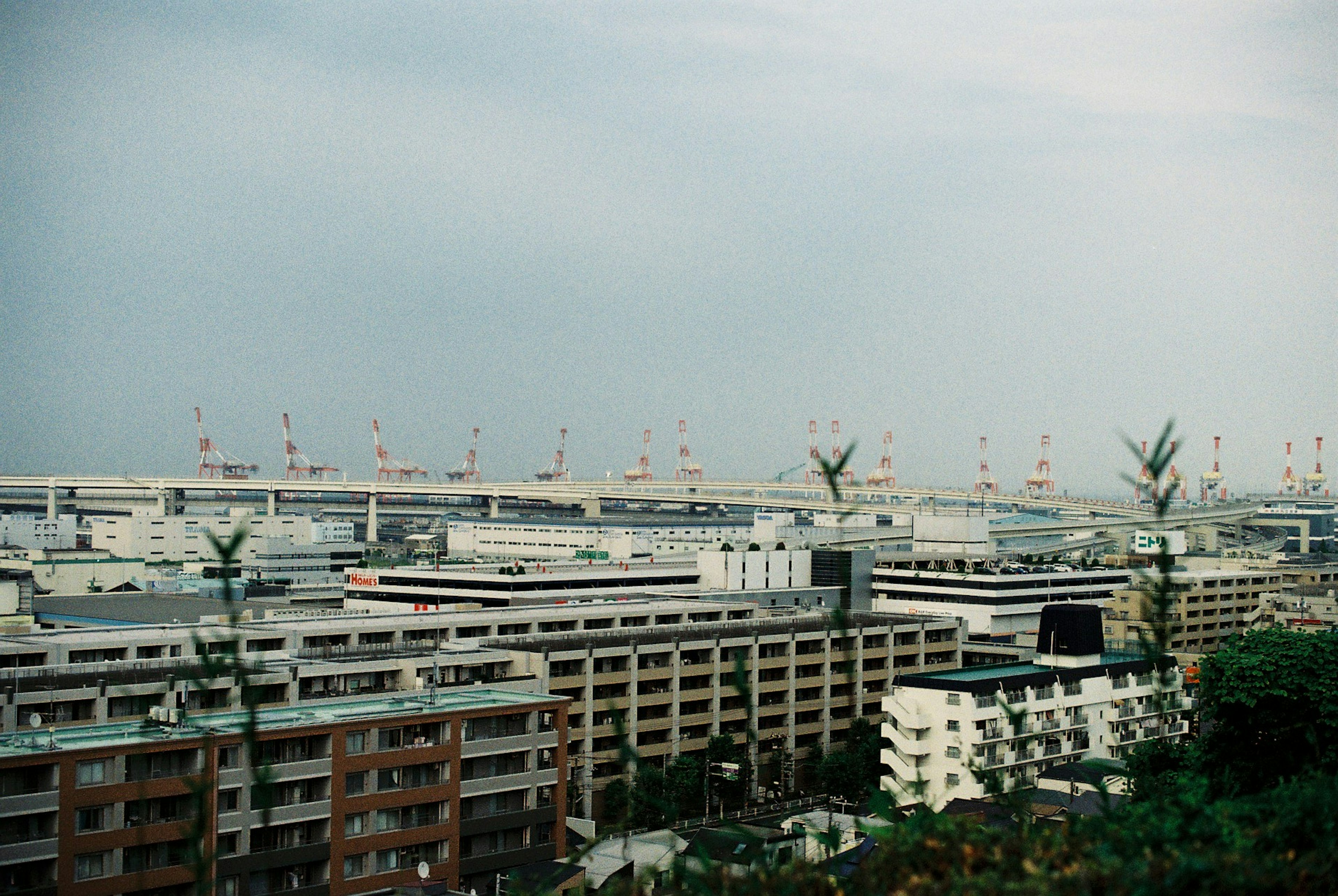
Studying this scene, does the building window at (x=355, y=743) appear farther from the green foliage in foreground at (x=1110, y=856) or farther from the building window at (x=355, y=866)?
the green foliage in foreground at (x=1110, y=856)

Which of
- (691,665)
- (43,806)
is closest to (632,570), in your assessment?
(691,665)

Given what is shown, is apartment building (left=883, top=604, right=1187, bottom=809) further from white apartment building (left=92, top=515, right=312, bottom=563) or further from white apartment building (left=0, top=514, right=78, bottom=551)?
white apartment building (left=0, top=514, right=78, bottom=551)

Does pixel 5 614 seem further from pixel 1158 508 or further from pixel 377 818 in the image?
pixel 1158 508

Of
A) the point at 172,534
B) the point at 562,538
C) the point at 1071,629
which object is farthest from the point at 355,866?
the point at 172,534

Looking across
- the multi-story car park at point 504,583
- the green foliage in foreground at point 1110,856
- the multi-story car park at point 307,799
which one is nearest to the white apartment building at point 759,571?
the multi-story car park at point 504,583

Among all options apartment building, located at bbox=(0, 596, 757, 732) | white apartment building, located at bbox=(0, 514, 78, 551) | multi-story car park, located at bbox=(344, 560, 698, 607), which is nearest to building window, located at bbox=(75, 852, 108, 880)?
apartment building, located at bbox=(0, 596, 757, 732)

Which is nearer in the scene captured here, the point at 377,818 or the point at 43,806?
the point at 43,806
